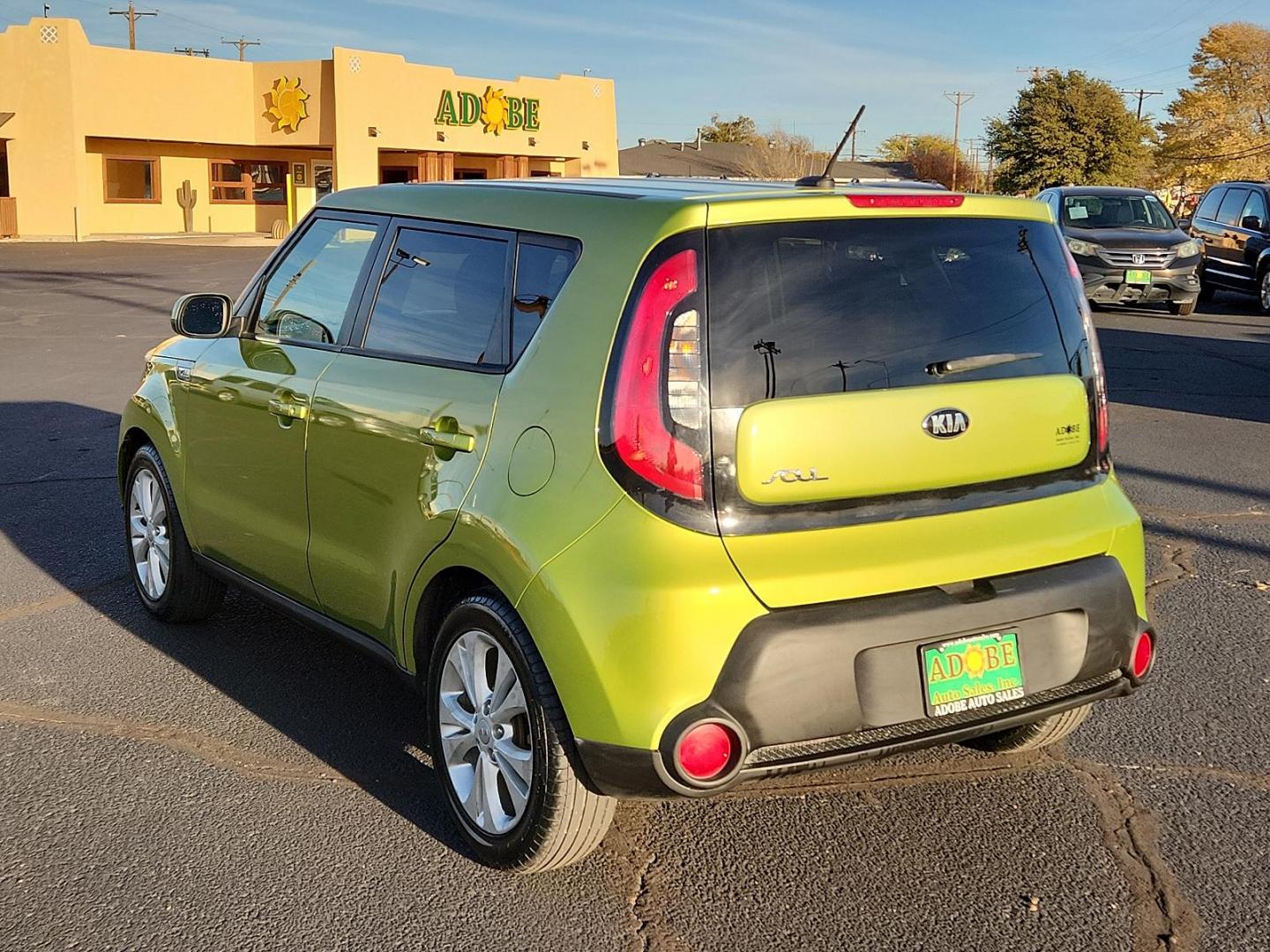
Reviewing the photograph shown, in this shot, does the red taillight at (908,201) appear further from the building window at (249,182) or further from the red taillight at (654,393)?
the building window at (249,182)

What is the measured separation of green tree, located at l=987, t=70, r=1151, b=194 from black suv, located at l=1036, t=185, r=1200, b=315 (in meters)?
39.7

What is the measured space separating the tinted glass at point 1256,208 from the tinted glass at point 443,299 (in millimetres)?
17922

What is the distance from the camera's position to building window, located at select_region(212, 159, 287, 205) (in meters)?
46.0

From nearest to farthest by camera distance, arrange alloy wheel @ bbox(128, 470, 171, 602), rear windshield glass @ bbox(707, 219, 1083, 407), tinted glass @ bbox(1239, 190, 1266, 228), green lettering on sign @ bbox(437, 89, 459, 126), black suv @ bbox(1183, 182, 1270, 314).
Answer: rear windshield glass @ bbox(707, 219, 1083, 407) < alloy wheel @ bbox(128, 470, 171, 602) < tinted glass @ bbox(1239, 190, 1266, 228) < black suv @ bbox(1183, 182, 1270, 314) < green lettering on sign @ bbox(437, 89, 459, 126)

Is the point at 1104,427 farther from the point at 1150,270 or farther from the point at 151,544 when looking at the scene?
the point at 1150,270

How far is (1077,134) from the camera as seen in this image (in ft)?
189

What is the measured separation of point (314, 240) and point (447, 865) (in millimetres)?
2249

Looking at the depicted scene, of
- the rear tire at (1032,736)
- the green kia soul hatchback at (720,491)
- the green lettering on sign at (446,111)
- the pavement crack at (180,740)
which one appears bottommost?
the pavement crack at (180,740)

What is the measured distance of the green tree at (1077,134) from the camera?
5738cm

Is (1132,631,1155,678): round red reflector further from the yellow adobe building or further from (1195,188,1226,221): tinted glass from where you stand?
the yellow adobe building

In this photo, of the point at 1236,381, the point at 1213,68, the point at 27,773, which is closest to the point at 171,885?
the point at 27,773

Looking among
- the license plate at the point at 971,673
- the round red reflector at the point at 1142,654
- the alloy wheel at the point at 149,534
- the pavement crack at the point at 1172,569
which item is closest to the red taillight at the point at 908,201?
the license plate at the point at 971,673

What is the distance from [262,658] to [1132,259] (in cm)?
1577

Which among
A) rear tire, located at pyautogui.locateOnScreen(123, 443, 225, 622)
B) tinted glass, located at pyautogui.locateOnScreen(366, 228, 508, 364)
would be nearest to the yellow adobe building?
rear tire, located at pyautogui.locateOnScreen(123, 443, 225, 622)
